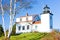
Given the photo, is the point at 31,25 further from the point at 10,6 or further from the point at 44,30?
the point at 10,6

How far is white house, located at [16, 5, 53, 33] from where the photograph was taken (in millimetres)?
27250

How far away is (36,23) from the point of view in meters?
28.4

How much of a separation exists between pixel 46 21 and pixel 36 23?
1772 millimetres

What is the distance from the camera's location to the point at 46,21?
27297mm

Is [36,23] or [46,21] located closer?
[46,21]

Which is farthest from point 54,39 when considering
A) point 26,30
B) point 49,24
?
point 26,30

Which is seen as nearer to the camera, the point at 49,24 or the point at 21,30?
the point at 49,24

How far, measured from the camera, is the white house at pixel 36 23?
2725cm

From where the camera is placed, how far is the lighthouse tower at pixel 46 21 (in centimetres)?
2705

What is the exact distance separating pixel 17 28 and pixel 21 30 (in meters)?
0.93

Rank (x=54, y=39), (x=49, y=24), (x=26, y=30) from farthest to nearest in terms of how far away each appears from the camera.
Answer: (x=26, y=30) < (x=49, y=24) < (x=54, y=39)

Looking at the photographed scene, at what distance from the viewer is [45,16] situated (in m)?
27.6

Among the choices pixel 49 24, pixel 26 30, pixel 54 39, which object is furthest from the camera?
pixel 26 30

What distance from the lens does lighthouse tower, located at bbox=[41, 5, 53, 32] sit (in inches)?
1065
